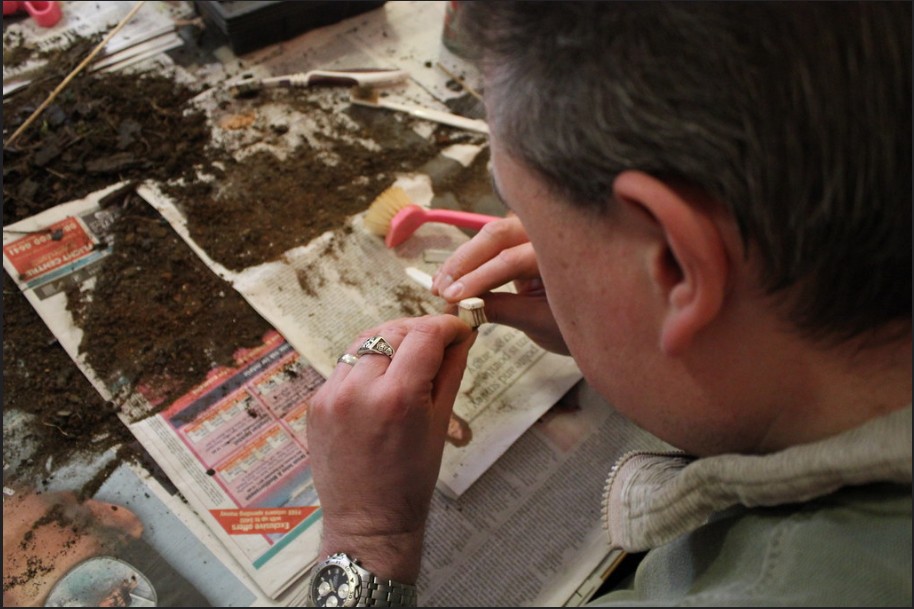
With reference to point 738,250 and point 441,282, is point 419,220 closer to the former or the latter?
point 441,282

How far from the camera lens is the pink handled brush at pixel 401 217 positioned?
3.21 ft

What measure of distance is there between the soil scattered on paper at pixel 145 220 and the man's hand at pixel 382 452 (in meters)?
0.32

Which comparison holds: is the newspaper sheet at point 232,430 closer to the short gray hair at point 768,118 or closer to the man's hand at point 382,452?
the man's hand at point 382,452

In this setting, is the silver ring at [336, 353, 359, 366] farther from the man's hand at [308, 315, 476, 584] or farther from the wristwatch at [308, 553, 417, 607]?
the wristwatch at [308, 553, 417, 607]

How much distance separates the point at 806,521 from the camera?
1.28 ft

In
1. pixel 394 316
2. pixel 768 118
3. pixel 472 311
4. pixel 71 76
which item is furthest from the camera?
pixel 71 76

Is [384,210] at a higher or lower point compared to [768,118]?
lower

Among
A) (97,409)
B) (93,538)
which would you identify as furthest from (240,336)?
(93,538)

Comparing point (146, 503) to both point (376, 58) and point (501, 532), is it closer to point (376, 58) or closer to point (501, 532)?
point (501, 532)

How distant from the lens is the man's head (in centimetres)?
31

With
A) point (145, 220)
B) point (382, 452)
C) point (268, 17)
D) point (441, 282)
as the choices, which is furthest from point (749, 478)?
point (268, 17)

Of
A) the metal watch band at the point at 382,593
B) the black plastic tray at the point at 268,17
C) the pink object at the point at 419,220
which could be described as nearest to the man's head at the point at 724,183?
the metal watch band at the point at 382,593

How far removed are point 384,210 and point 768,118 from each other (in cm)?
73

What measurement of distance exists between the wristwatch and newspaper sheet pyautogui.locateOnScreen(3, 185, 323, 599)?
15 centimetres
